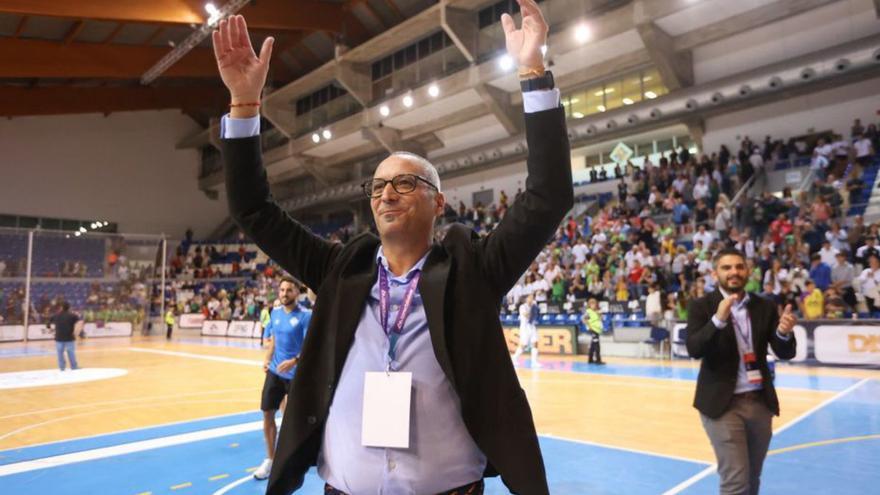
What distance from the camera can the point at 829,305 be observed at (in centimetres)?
1170

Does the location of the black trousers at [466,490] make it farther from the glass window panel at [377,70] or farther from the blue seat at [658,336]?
the glass window panel at [377,70]

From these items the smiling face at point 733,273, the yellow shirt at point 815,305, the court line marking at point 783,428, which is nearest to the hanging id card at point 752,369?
the smiling face at point 733,273

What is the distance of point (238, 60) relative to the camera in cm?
184

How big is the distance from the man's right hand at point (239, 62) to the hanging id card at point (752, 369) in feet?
10.3

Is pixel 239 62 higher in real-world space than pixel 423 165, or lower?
higher

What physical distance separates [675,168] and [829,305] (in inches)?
319

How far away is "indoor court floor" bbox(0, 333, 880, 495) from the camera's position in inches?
191

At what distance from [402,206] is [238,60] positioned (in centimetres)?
74

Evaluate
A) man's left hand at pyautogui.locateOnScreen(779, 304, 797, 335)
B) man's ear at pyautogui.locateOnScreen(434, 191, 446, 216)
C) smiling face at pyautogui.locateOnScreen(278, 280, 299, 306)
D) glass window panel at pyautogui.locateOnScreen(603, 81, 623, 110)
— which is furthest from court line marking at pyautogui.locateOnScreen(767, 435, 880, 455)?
glass window panel at pyautogui.locateOnScreen(603, 81, 623, 110)

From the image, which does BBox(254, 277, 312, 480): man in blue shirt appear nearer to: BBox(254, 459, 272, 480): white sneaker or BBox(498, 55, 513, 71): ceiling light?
BBox(254, 459, 272, 480): white sneaker

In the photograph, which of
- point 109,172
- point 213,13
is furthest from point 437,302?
point 109,172

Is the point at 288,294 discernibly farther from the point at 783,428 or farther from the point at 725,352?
the point at 783,428

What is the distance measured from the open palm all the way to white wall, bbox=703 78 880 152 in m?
19.7

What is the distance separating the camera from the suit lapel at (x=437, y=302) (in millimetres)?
1500
